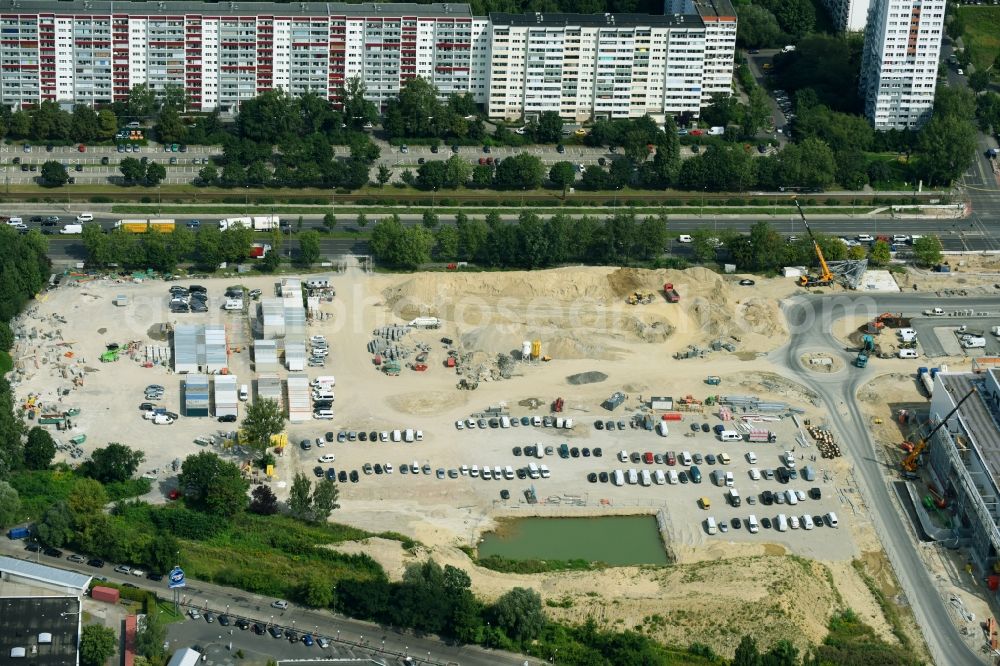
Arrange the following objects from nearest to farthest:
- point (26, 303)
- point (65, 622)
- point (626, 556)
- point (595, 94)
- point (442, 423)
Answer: point (65, 622), point (626, 556), point (442, 423), point (26, 303), point (595, 94)

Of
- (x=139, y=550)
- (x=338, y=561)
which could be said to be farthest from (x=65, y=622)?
(x=338, y=561)

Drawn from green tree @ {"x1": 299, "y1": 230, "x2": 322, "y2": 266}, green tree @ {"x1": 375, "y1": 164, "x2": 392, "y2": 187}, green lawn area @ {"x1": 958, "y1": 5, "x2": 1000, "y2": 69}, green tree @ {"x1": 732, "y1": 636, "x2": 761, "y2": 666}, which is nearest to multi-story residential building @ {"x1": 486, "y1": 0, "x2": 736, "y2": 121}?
green tree @ {"x1": 375, "y1": 164, "x2": 392, "y2": 187}

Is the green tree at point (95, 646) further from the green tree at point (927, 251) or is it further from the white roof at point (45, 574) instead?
the green tree at point (927, 251)

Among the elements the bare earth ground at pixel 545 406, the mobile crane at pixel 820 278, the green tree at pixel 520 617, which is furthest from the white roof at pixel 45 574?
the mobile crane at pixel 820 278

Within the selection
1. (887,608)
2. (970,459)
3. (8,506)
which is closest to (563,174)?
(970,459)

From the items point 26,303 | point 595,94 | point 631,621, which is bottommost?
point 631,621

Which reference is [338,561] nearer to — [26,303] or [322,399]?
[322,399]
